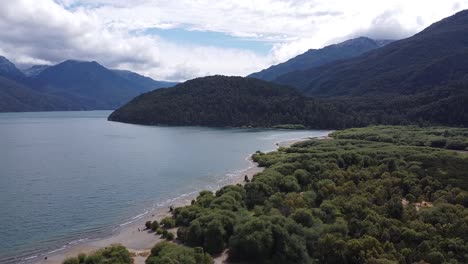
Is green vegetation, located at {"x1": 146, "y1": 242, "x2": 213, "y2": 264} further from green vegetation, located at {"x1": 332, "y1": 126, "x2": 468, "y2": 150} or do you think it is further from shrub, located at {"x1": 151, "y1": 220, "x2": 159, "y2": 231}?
green vegetation, located at {"x1": 332, "y1": 126, "x2": 468, "y2": 150}

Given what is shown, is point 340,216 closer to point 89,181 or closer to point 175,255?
point 175,255

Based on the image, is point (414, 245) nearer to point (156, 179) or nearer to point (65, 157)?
point (156, 179)

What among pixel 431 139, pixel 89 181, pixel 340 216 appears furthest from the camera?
pixel 431 139

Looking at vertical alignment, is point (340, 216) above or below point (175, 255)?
above

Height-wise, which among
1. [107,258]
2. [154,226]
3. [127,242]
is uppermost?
[107,258]

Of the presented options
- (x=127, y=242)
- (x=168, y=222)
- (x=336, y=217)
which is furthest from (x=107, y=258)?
(x=336, y=217)

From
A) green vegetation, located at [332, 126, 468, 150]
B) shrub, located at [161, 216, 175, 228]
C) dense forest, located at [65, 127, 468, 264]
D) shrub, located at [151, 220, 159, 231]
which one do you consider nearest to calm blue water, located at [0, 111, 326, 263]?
shrub, located at [151, 220, 159, 231]

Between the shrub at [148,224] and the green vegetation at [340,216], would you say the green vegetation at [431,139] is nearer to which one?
the green vegetation at [340,216]

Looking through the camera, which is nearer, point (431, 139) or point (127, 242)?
point (127, 242)
